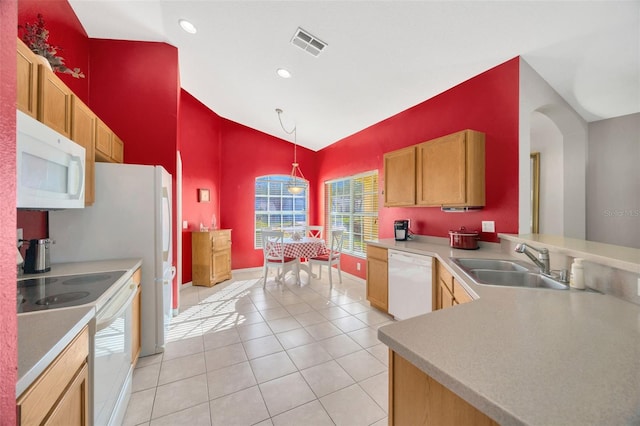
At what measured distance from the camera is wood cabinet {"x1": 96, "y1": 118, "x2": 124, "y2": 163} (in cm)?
211

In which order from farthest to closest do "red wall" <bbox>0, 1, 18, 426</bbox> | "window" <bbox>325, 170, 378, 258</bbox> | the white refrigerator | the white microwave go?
"window" <bbox>325, 170, 378, 258</bbox> → the white refrigerator → the white microwave → "red wall" <bbox>0, 1, 18, 426</bbox>

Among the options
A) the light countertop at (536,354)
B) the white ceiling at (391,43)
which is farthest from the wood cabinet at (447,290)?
the white ceiling at (391,43)

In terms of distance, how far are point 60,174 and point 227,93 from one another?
2.92 metres

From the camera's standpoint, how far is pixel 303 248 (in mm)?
3984

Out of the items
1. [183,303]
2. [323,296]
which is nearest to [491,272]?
[323,296]

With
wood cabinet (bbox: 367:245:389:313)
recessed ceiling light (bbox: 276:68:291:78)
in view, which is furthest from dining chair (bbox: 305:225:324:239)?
recessed ceiling light (bbox: 276:68:291:78)

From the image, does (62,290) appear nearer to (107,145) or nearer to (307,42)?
(107,145)

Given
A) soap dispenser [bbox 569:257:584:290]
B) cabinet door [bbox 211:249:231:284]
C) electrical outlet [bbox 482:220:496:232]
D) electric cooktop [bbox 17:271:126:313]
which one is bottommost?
cabinet door [bbox 211:249:231:284]

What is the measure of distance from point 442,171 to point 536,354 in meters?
2.19

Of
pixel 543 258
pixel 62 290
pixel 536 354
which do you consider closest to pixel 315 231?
pixel 543 258

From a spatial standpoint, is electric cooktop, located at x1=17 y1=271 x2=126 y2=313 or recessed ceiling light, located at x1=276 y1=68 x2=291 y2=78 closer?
electric cooktop, located at x1=17 y1=271 x2=126 y2=313

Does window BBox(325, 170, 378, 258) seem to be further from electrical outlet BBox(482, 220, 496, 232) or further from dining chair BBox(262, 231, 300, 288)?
electrical outlet BBox(482, 220, 496, 232)

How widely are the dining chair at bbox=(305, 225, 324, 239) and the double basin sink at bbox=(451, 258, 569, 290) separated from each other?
3.68 m

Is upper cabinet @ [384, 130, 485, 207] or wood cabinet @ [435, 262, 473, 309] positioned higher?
upper cabinet @ [384, 130, 485, 207]
